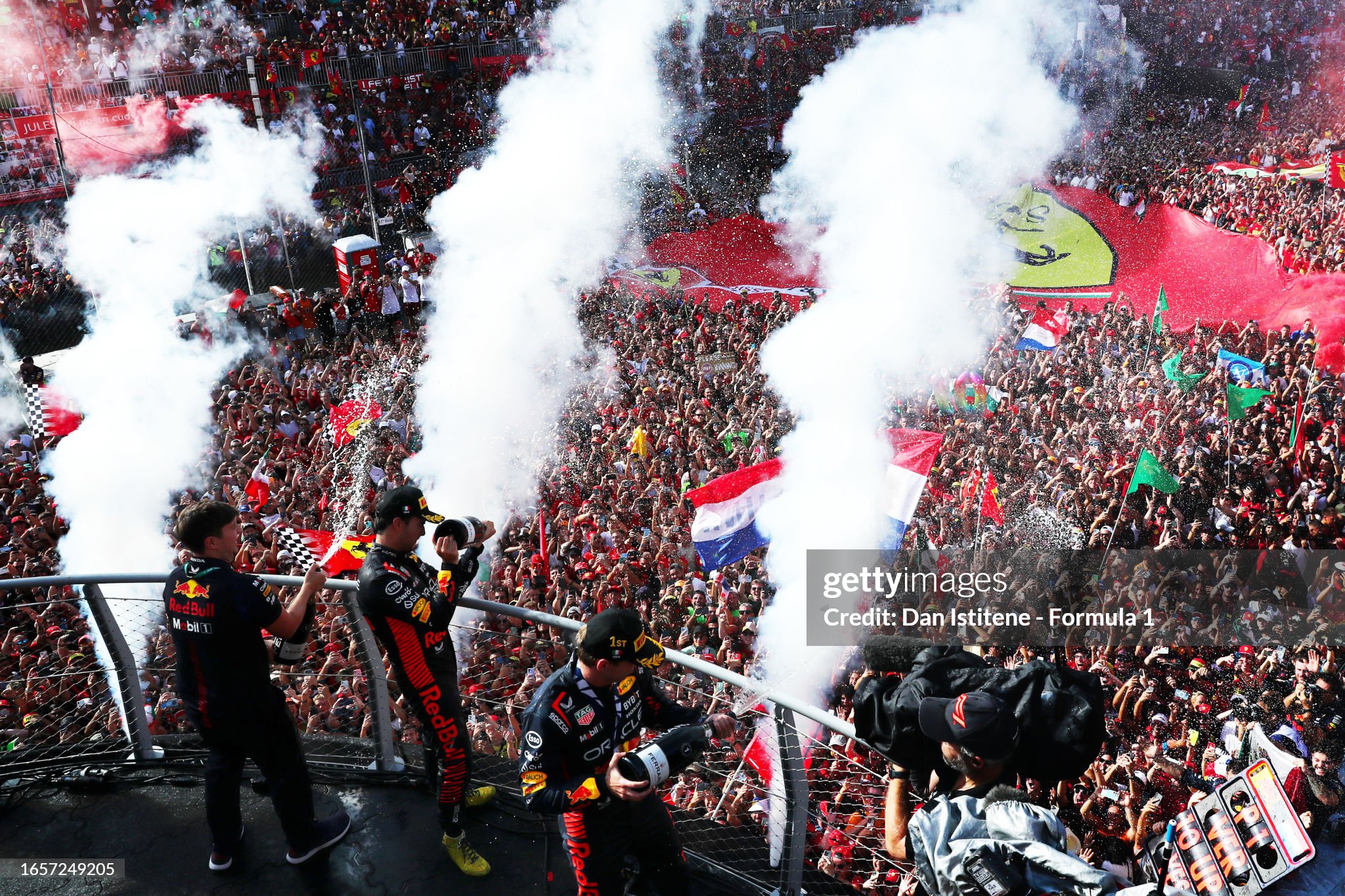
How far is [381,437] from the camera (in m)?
10.5

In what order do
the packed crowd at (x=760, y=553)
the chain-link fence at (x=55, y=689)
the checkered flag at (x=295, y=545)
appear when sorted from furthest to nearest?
the checkered flag at (x=295, y=545) → the packed crowd at (x=760, y=553) → the chain-link fence at (x=55, y=689)

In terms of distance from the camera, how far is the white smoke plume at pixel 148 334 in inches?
380

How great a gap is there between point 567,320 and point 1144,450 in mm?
7550

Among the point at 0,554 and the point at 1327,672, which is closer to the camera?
the point at 1327,672

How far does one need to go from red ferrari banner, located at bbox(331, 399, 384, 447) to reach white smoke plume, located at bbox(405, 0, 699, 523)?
0.60 metres

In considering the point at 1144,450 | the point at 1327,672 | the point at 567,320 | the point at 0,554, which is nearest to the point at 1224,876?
the point at 1327,672

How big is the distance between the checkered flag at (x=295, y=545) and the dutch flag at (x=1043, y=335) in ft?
26.9

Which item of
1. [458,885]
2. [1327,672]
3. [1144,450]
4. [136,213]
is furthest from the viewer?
[136,213]

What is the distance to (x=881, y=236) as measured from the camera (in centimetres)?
1384

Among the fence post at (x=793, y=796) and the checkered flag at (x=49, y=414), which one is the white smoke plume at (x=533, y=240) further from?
the fence post at (x=793, y=796)

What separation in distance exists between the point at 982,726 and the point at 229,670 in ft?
6.69

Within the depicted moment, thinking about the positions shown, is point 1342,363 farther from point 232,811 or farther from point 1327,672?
point 232,811

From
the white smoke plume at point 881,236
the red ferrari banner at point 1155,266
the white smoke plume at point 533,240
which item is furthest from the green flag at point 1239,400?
the white smoke plume at point 533,240

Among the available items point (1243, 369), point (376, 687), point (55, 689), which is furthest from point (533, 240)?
point (376, 687)
